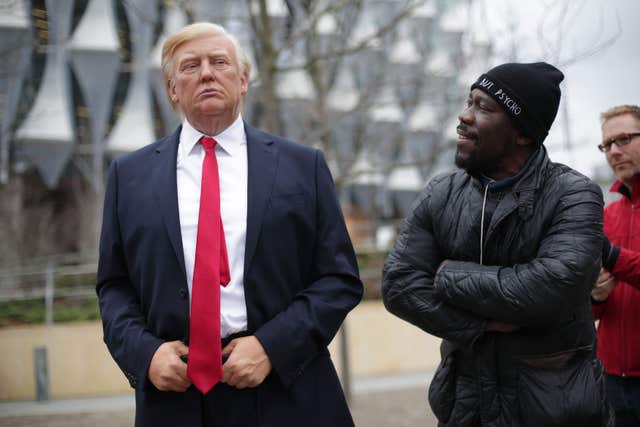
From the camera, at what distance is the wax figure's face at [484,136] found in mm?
2592

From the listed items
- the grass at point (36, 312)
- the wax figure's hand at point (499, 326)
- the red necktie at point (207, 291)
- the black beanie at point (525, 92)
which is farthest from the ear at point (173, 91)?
the grass at point (36, 312)

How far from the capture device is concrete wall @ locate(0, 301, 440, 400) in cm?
1007

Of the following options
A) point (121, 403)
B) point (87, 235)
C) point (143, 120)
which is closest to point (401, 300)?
point (121, 403)

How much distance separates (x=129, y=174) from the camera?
2.70 meters

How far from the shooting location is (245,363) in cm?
234

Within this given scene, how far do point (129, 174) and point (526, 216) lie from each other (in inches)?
59.9

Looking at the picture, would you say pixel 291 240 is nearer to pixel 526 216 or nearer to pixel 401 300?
pixel 401 300

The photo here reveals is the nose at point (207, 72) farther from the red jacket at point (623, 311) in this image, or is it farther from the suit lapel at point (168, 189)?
the red jacket at point (623, 311)

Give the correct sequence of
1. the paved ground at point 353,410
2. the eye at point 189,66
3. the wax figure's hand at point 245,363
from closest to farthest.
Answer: the wax figure's hand at point 245,363 < the eye at point 189,66 < the paved ground at point 353,410

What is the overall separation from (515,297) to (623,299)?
1.22m

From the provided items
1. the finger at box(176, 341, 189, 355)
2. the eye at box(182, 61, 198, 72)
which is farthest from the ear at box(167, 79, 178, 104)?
the finger at box(176, 341, 189, 355)

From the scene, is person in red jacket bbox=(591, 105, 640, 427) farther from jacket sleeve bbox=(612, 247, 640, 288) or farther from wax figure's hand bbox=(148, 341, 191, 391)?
wax figure's hand bbox=(148, 341, 191, 391)

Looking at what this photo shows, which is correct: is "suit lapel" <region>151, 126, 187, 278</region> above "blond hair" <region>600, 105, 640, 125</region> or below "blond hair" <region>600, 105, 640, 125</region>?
below

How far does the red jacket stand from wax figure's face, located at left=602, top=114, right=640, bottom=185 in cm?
7
